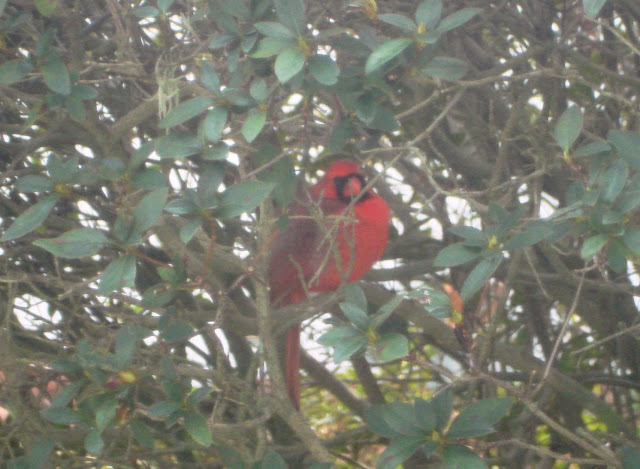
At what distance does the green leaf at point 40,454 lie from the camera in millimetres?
1604

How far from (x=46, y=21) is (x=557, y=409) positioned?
1.74 meters

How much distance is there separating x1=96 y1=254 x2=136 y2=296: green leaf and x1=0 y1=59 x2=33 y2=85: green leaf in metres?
0.44

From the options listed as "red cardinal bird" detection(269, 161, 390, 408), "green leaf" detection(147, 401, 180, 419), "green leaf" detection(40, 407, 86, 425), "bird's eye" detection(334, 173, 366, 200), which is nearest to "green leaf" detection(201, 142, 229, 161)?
"green leaf" detection(147, 401, 180, 419)

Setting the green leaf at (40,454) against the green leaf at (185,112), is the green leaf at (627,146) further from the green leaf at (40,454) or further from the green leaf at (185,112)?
the green leaf at (40,454)

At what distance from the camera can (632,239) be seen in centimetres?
127

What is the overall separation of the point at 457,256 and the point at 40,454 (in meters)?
0.86

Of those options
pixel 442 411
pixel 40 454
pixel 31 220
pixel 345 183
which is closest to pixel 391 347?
pixel 442 411

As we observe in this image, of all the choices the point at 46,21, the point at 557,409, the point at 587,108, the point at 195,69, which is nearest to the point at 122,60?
the point at 195,69

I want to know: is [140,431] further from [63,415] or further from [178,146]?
[178,146]

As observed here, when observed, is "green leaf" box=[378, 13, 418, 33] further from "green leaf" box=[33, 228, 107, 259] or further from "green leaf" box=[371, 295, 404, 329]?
"green leaf" box=[33, 228, 107, 259]

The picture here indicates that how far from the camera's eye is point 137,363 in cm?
187

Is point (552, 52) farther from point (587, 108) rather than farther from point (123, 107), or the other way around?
→ point (123, 107)

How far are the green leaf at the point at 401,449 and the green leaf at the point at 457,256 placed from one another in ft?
0.89

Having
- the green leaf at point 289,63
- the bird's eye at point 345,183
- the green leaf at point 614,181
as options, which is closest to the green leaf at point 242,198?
the green leaf at point 289,63
